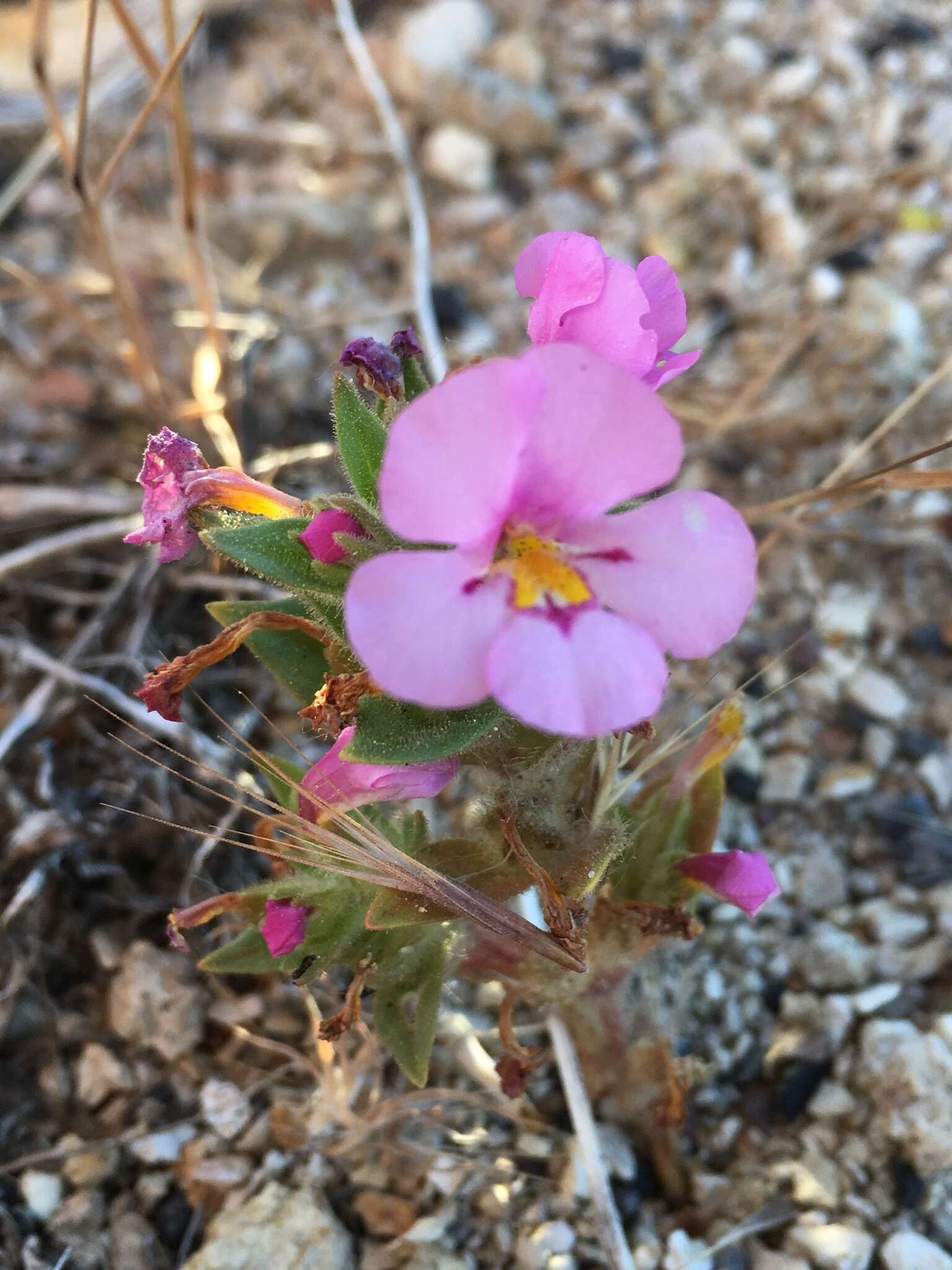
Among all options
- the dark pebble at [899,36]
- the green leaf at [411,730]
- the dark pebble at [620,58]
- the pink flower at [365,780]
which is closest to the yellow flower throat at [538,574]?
the green leaf at [411,730]

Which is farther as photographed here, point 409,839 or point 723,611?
point 409,839

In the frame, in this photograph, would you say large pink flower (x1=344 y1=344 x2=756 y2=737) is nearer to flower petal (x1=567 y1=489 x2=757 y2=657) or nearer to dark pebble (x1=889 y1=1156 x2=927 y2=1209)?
flower petal (x1=567 y1=489 x2=757 y2=657)

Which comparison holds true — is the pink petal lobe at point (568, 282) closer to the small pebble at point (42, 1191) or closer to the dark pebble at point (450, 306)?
the small pebble at point (42, 1191)

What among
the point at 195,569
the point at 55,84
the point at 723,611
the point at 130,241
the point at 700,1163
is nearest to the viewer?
the point at 723,611

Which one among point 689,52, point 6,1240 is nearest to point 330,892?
point 6,1240

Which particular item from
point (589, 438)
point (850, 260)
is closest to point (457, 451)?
point (589, 438)

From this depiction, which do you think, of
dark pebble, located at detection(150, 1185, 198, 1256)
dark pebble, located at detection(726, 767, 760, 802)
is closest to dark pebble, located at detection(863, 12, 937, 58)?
dark pebble, located at detection(726, 767, 760, 802)

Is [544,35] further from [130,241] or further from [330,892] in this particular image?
[330,892]
